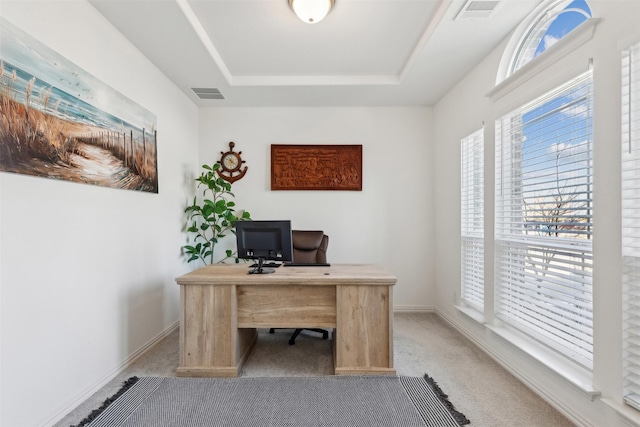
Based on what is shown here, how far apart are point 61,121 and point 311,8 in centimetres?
181

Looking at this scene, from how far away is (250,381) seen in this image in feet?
6.97

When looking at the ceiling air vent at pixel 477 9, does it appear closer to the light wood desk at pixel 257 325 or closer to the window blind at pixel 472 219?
the window blind at pixel 472 219

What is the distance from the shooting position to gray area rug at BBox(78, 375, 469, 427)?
1.72 m

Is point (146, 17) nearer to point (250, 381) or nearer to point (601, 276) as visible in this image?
point (250, 381)

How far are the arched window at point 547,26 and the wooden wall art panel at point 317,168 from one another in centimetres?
188

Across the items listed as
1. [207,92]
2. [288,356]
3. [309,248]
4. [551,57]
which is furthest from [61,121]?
[551,57]

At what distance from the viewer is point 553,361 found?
1.85 metres

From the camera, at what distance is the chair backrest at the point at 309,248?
10.3 feet

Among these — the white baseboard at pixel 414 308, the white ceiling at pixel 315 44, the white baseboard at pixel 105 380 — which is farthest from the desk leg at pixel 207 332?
→ the white baseboard at pixel 414 308

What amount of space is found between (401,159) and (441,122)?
66 centimetres

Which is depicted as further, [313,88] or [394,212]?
[394,212]

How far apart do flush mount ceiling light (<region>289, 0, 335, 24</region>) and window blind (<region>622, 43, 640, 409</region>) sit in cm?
175

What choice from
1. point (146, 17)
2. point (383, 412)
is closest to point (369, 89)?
point (146, 17)

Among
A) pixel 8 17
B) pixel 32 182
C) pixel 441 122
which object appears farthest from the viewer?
pixel 441 122
